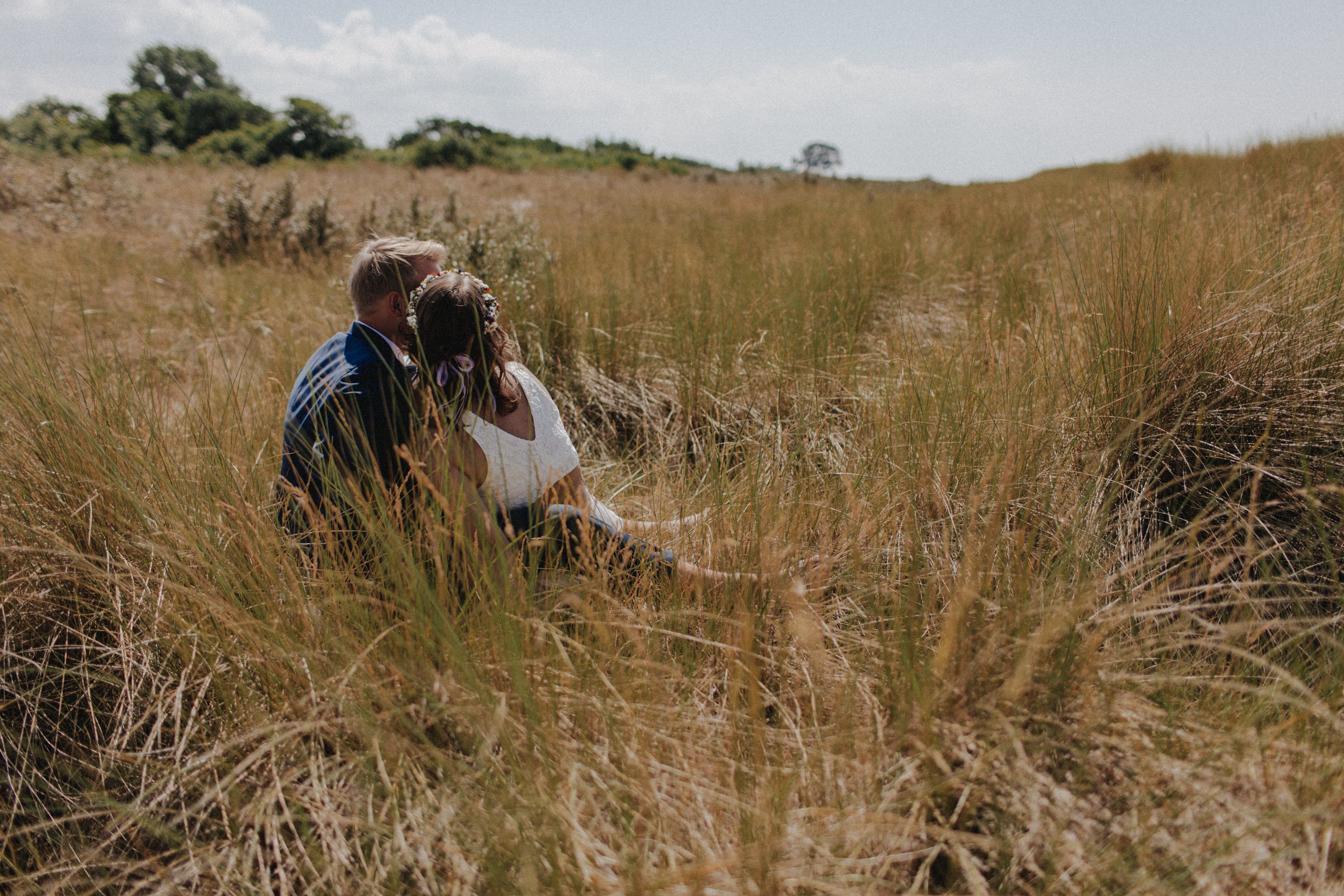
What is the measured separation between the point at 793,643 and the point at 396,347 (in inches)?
64.2

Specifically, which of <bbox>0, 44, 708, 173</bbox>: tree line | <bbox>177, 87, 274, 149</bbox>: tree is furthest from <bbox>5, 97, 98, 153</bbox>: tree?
<bbox>177, 87, 274, 149</bbox>: tree

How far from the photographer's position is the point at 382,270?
225 centimetres

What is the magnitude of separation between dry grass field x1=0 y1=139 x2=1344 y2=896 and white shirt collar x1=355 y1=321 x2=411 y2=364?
22.1 inches

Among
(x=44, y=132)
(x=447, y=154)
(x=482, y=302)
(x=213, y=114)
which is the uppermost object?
(x=213, y=114)

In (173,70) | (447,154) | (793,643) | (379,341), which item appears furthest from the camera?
(173,70)

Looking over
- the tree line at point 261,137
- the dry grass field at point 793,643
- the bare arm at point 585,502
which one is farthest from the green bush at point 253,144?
the bare arm at point 585,502

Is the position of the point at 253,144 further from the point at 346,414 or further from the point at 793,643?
the point at 793,643

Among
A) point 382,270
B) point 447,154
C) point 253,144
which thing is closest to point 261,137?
point 253,144

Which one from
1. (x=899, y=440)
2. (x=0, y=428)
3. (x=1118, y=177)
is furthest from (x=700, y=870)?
(x=1118, y=177)

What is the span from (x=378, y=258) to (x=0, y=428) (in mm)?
1157

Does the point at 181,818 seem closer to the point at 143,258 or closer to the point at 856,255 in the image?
the point at 856,255

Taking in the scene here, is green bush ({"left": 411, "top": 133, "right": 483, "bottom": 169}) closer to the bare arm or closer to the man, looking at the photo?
the man

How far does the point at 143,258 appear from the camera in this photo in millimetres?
6352

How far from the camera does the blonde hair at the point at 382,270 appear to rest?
7.41 feet
